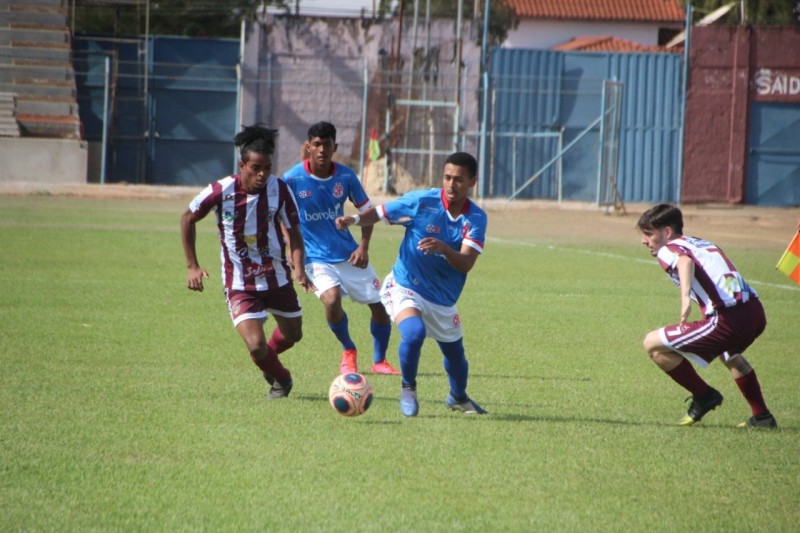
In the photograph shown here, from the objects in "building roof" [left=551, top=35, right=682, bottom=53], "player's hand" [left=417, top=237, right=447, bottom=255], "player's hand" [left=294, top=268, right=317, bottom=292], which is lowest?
"player's hand" [left=294, top=268, right=317, bottom=292]

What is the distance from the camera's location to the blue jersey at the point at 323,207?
8.60m

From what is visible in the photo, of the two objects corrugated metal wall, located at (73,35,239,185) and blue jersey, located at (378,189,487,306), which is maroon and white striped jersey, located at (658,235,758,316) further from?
corrugated metal wall, located at (73,35,239,185)

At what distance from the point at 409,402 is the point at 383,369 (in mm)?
1783

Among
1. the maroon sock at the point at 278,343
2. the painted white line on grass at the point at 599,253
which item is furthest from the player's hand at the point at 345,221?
the painted white line on grass at the point at 599,253

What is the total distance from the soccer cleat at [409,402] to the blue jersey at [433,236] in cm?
58

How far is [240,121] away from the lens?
1216 inches

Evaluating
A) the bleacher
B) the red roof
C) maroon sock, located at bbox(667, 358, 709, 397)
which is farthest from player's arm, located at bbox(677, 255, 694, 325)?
the red roof

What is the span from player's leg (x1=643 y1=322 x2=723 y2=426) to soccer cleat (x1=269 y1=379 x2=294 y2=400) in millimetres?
2214

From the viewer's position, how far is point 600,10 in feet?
167

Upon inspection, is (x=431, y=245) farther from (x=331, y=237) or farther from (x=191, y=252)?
(x=331, y=237)

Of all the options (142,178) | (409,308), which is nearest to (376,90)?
(142,178)

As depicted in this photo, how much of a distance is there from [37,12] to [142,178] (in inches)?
242

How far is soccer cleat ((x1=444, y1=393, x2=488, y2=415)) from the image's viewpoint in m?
6.76

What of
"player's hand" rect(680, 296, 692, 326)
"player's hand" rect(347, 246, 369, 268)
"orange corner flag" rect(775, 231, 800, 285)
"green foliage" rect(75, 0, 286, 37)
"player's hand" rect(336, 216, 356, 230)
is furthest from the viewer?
"green foliage" rect(75, 0, 286, 37)
